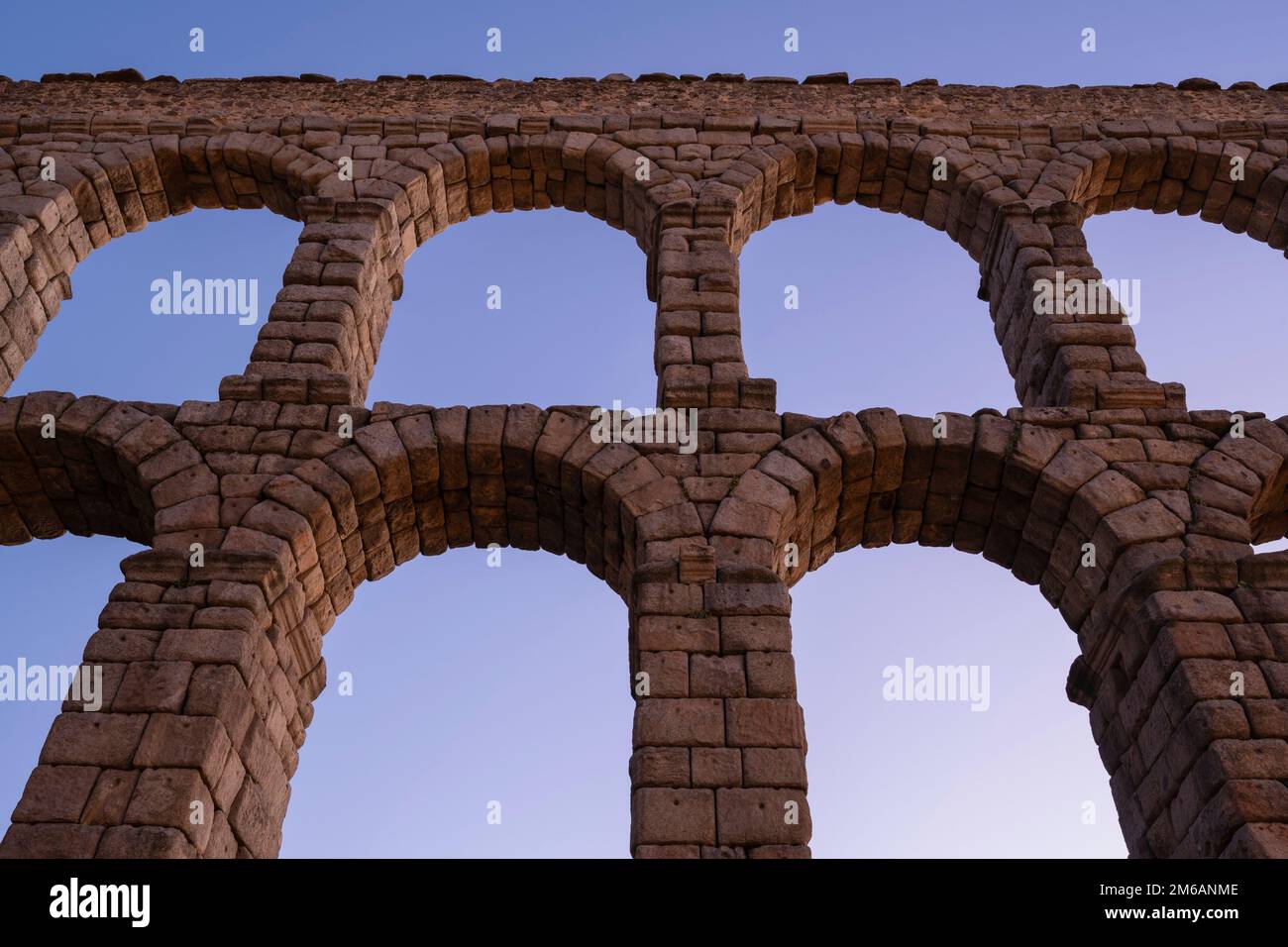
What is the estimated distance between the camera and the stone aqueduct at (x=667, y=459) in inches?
295

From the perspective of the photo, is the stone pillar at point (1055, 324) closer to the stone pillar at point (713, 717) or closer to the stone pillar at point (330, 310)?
the stone pillar at point (713, 717)

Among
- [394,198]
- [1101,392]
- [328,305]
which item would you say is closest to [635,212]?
[394,198]

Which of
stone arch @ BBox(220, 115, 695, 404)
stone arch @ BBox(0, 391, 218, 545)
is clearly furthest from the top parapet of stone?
stone arch @ BBox(0, 391, 218, 545)

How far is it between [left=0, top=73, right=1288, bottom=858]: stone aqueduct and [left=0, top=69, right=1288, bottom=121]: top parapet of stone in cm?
5

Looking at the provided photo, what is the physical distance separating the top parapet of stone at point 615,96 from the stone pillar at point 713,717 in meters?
6.99

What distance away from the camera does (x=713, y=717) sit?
7.54 metres

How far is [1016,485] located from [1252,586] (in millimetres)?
1826

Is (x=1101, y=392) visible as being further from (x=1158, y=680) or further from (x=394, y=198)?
(x=394, y=198)

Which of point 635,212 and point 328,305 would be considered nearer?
point 328,305

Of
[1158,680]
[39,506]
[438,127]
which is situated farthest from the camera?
[438,127]

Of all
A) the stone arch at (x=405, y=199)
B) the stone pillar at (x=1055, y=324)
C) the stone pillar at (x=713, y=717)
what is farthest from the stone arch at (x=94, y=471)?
the stone pillar at (x=1055, y=324)

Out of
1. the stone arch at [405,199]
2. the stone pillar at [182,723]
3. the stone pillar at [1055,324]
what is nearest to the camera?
the stone pillar at [182,723]
